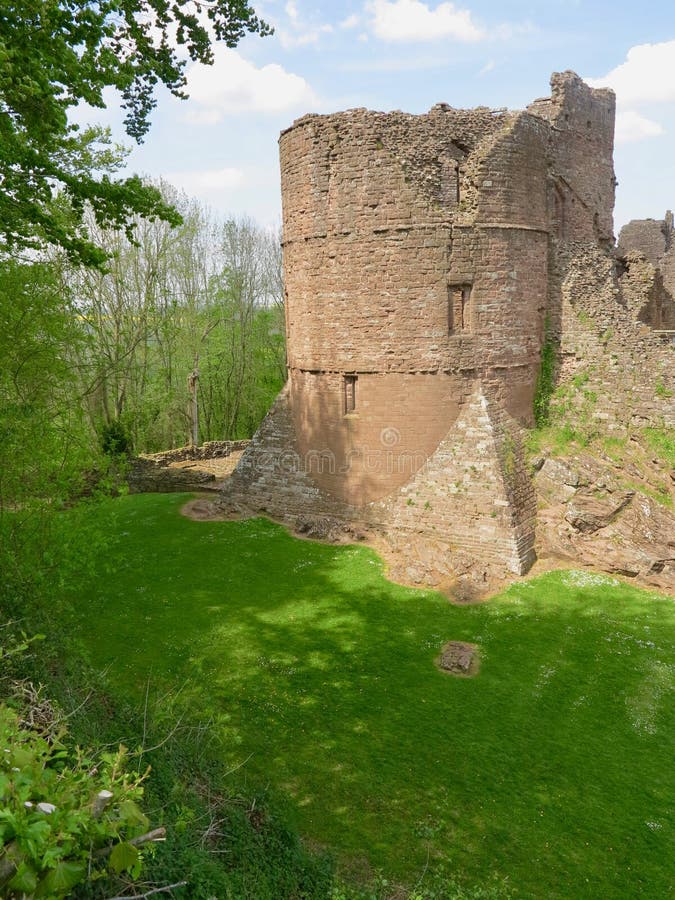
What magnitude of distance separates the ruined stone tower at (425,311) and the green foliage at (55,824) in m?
10.5

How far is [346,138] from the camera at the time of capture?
47.3 ft

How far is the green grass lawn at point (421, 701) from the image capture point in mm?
6938

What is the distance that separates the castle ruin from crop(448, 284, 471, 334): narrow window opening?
36 millimetres

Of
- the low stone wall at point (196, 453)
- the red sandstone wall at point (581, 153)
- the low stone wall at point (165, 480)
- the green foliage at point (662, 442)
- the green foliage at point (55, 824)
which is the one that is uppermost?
the red sandstone wall at point (581, 153)

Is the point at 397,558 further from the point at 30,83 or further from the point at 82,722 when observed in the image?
the point at 30,83

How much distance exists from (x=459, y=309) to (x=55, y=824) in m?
13.3

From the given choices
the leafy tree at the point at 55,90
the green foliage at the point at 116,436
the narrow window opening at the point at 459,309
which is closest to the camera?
the leafy tree at the point at 55,90

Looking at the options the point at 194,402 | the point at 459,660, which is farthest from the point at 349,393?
the point at 194,402

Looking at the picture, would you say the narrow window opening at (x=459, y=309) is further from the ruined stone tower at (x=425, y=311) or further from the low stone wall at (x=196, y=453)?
the low stone wall at (x=196, y=453)

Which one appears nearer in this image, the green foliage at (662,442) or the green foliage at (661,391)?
the green foliage at (662,442)

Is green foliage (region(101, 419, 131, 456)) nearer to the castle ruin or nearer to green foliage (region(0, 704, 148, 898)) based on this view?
the castle ruin

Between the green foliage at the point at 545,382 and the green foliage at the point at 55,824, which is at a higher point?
the green foliage at the point at 545,382

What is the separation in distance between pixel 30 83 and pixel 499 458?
35.8 feet

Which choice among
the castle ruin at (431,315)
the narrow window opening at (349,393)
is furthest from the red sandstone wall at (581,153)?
the narrow window opening at (349,393)
